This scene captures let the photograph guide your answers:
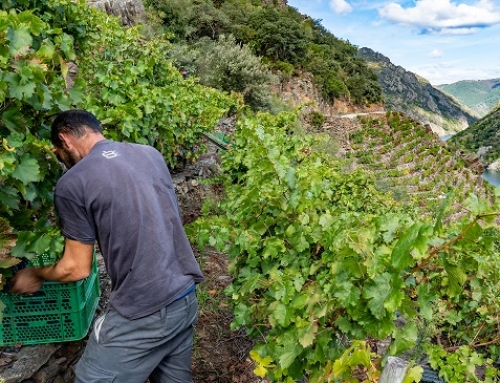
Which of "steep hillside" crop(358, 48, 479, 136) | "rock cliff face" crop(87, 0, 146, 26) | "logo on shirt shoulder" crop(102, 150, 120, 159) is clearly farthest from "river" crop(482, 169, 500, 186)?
"logo on shirt shoulder" crop(102, 150, 120, 159)

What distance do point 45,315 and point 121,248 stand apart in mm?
574

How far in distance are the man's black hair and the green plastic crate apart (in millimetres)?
737

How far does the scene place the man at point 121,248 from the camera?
75.1 inches

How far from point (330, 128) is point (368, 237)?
39355 millimetres

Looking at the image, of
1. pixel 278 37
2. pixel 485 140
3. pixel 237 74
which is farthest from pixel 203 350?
pixel 485 140

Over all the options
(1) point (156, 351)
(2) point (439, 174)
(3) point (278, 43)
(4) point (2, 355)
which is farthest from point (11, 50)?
(2) point (439, 174)

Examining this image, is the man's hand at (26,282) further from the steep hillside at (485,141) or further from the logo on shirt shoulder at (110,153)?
the steep hillside at (485,141)

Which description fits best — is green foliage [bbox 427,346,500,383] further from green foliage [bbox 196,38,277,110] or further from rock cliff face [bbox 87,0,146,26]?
green foliage [bbox 196,38,277,110]

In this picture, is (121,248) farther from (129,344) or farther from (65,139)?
(65,139)

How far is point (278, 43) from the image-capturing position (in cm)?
3638

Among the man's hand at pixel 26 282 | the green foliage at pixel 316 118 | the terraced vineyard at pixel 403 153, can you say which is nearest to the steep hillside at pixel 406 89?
the terraced vineyard at pixel 403 153

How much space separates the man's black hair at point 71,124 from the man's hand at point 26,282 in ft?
2.10

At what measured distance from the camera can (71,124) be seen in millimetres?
2061

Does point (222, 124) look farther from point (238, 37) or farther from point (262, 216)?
point (238, 37)
